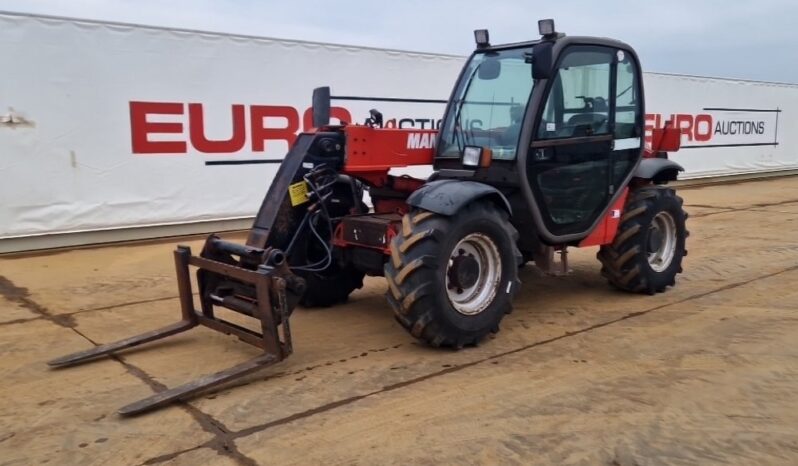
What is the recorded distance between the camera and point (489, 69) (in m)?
5.68

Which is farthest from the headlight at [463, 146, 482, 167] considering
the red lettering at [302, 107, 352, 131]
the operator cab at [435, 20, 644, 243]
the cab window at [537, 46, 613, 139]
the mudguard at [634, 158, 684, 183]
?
the red lettering at [302, 107, 352, 131]

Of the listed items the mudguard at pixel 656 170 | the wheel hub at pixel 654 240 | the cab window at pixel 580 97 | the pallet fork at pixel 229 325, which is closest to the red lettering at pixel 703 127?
the mudguard at pixel 656 170

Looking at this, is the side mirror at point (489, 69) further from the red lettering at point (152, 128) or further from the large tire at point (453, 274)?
the red lettering at point (152, 128)

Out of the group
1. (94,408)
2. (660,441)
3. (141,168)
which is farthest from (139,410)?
(141,168)

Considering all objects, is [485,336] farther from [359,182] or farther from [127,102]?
[127,102]

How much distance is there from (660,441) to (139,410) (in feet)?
8.81

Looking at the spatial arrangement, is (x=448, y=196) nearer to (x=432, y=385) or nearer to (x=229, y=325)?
(x=432, y=385)

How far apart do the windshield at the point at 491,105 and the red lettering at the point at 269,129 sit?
4.78 metres

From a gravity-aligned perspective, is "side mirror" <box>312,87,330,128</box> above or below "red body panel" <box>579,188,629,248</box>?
above

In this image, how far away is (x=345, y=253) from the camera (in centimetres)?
523

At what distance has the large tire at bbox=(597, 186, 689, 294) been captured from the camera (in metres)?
6.03

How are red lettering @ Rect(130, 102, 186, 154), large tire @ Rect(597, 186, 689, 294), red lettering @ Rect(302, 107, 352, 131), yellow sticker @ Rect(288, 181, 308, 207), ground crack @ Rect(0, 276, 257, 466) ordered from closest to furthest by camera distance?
ground crack @ Rect(0, 276, 257, 466) → yellow sticker @ Rect(288, 181, 308, 207) → large tire @ Rect(597, 186, 689, 294) → red lettering @ Rect(130, 102, 186, 154) → red lettering @ Rect(302, 107, 352, 131)

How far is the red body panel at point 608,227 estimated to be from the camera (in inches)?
229

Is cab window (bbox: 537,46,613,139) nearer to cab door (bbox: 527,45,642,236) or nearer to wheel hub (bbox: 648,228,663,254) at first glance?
cab door (bbox: 527,45,642,236)
